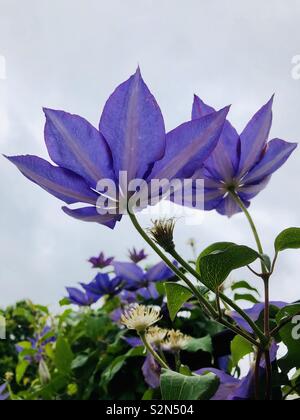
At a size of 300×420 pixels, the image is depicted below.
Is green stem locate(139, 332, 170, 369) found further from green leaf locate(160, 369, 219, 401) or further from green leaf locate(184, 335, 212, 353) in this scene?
green leaf locate(184, 335, 212, 353)

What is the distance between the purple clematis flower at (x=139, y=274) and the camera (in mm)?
1546

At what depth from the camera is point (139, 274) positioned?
1575 millimetres

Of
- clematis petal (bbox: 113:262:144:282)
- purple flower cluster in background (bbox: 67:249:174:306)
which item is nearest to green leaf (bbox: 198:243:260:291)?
purple flower cluster in background (bbox: 67:249:174:306)

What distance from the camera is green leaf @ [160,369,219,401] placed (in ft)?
1.33

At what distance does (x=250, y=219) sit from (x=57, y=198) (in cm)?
21

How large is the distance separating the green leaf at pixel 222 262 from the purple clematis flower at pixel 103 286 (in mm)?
1344

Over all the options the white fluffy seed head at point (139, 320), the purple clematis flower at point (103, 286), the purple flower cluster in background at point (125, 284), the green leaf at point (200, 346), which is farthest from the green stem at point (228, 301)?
the purple clematis flower at point (103, 286)

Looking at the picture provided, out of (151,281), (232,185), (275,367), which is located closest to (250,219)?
(232,185)

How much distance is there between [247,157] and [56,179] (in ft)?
0.72

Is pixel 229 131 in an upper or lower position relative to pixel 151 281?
lower

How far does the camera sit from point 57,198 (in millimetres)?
464

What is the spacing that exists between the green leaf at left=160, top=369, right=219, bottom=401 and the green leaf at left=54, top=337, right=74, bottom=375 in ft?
3.70
